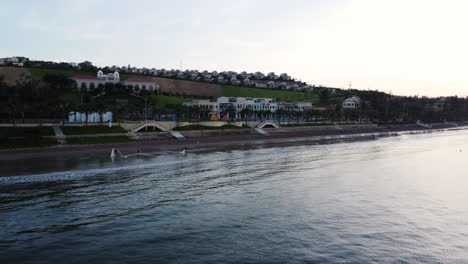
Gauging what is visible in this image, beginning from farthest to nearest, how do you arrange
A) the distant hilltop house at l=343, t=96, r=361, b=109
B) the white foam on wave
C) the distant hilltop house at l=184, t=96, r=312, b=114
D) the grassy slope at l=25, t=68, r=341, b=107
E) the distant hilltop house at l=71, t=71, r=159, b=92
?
the distant hilltop house at l=343, t=96, r=361, b=109, the grassy slope at l=25, t=68, r=341, b=107, the distant hilltop house at l=71, t=71, r=159, b=92, the distant hilltop house at l=184, t=96, r=312, b=114, the white foam on wave

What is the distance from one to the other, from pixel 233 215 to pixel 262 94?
137 metres

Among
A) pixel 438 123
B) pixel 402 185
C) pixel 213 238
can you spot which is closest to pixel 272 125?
pixel 402 185

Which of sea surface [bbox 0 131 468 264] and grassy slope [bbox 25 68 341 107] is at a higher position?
grassy slope [bbox 25 68 341 107]

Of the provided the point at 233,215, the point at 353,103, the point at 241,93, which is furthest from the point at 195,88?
the point at 233,215

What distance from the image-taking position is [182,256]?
53.2ft

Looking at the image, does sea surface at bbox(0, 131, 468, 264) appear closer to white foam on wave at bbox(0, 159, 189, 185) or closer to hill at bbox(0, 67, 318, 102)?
white foam on wave at bbox(0, 159, 189, 185)

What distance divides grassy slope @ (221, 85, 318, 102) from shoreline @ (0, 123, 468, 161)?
53170 millimetres

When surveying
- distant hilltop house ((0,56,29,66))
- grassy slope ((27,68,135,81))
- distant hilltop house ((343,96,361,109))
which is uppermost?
distant hilltop house ((0,56,29,66))

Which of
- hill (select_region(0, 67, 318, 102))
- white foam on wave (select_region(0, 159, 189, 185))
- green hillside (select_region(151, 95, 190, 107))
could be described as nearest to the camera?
white foam on wave (select_region(0, 159, 189, 185))

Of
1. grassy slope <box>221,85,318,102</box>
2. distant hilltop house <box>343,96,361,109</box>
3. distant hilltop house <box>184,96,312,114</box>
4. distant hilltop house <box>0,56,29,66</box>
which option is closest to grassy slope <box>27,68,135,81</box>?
distant hilltop house <box>0,56,29,66</box>

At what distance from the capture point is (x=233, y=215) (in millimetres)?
22141

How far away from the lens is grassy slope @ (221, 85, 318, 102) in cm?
15225

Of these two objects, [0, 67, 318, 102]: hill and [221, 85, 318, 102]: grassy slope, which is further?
[221, 85, 318, 102]: grassy slope

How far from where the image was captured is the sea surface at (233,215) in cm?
1666
